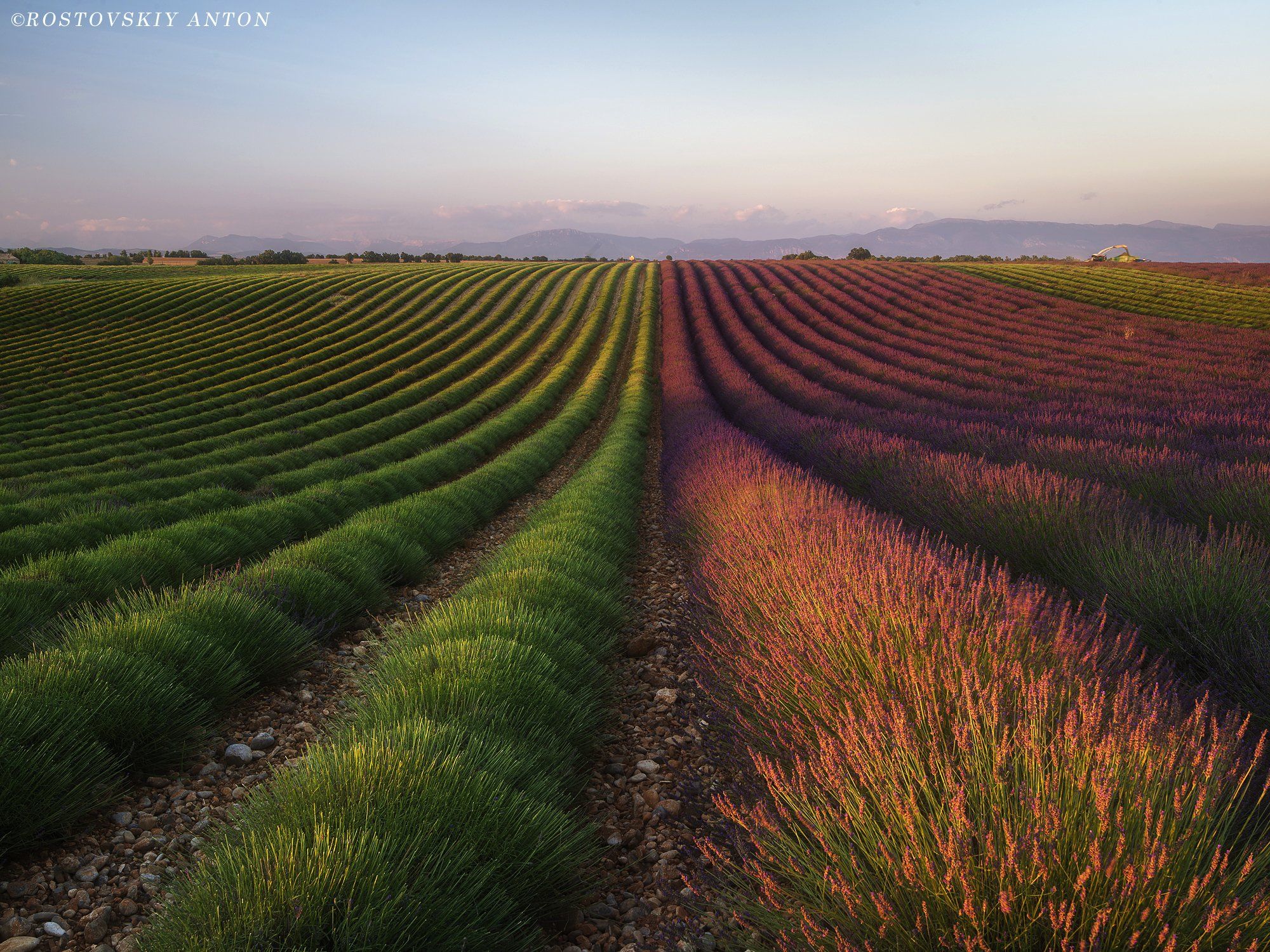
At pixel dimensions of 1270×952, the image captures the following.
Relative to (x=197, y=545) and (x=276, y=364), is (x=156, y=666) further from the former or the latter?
(x=276, y=364)

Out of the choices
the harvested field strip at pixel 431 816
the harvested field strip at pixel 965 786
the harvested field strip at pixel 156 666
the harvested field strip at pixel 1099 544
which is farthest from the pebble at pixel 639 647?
the harvested field strip at pixel 1099 544

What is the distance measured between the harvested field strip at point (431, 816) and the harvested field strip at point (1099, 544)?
224cm

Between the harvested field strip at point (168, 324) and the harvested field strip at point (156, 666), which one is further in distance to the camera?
the harvested field strip at point (168, 324)

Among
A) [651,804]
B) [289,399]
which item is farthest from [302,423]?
[651,804]

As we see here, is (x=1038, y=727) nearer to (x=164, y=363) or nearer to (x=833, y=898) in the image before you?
(x=833, y=898)

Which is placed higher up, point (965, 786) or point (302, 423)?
point (965, 786)

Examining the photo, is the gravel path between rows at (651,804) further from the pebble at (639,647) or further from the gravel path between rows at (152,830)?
the gravel path between rows at (152,830)

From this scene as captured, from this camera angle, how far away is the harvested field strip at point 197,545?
4.20 meters

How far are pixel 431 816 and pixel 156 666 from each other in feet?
6.97

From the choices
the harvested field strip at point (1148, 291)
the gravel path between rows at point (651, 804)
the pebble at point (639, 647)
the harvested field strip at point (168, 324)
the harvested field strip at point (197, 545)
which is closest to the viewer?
the gravel path between rows at point (651, 804)

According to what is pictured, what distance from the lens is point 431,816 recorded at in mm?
1996

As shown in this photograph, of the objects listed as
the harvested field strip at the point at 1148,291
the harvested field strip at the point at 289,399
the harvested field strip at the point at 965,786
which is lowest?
the harvested field strip at the point at 289,399

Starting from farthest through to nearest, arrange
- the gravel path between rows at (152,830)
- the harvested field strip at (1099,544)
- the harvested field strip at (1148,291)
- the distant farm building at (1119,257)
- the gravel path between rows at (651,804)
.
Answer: the distant farm building at (1119,257) < the harvested field strip at (1148,291) < the harvested field strip at (1099,544) < the gravel path between rows at (651,804) < the gravel path between rows at (152,830)

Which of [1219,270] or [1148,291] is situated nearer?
[1148,291]
